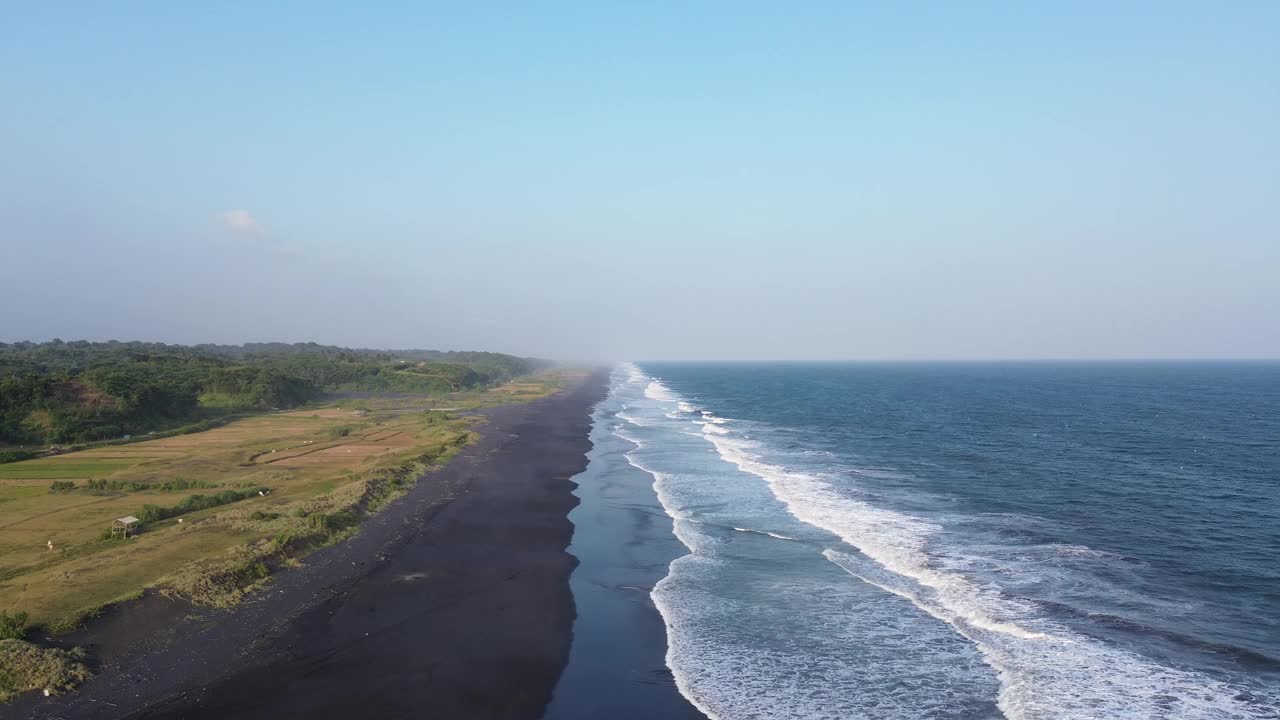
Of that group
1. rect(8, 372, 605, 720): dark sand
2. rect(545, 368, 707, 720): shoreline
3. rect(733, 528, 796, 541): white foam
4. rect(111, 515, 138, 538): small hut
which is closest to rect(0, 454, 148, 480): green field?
rect(111, 515, 138, 538): small hut

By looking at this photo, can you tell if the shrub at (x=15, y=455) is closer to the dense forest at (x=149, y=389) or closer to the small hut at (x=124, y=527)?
the dense forest at (x=149, y=389)

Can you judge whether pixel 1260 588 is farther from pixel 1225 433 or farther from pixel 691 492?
pixel 1225 433

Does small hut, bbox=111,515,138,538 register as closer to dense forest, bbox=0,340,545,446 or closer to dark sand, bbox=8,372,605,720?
dark sand, bbox=8,372,605,720

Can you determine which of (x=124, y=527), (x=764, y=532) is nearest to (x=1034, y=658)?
(x=764, y=532)

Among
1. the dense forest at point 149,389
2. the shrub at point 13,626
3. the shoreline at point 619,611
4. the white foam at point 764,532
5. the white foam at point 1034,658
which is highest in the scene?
the dense forest at point 149,389

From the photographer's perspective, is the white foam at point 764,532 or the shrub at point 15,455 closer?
the white foam at point 764,532

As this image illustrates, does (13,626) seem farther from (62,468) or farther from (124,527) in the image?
(62,468)

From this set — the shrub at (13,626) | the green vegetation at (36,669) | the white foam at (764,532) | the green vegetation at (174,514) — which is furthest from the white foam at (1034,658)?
the shrub at (13,626)
